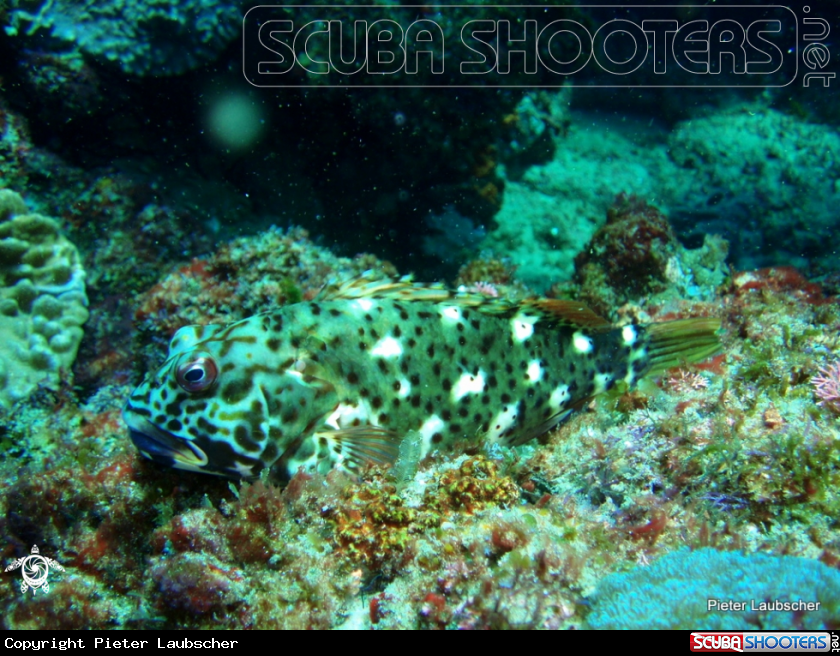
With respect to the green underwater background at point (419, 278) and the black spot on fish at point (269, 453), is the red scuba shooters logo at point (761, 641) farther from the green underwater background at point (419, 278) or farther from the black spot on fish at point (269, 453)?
the black spot on fish at point (269, 453)

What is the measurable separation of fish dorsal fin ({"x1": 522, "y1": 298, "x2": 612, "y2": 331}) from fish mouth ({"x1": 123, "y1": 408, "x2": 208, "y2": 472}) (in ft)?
8.52

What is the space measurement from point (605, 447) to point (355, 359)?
181cm

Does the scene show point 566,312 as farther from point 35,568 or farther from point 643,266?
point 35,568

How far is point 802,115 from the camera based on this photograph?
33.9 feet

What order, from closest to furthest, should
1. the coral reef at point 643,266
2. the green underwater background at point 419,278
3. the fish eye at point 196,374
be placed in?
the green underwater background at point 419,278 → the fish eye at point 196,374 → the coral reef at point 643,266

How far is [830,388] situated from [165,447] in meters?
4.17

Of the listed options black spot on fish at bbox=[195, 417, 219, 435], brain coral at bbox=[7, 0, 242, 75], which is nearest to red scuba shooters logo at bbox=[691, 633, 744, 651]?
black spot on fish at bbox=[195, 417, 219, 435]

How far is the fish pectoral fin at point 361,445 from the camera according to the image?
3.15m

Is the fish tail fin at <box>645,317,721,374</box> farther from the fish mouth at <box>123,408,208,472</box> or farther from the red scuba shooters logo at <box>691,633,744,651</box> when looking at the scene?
the fish mouth at <box>123,408,208,472</box>

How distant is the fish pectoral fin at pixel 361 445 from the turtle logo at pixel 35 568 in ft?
5.69

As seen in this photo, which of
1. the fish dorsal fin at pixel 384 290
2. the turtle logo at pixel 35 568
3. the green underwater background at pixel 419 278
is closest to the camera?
the green underwater background at pixel 419 278

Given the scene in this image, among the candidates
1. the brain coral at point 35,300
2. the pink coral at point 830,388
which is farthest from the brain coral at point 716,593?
the brain coral at point 35,300

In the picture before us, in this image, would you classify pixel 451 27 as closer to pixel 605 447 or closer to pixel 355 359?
pixel 355 359

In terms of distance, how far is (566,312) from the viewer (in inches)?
155
